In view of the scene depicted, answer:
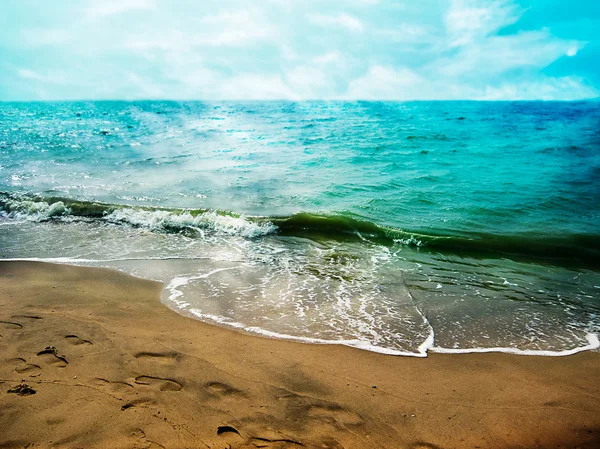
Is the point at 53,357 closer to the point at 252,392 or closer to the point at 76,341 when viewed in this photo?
the point at 76,341

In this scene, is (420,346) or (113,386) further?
(420,346)

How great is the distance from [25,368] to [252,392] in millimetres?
2482

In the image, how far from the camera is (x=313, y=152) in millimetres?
21594

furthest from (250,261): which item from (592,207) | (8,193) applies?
(592,207)

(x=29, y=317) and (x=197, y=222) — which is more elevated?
(x=197, y=222)

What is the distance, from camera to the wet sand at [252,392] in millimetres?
3197

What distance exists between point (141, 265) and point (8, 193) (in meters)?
9.04

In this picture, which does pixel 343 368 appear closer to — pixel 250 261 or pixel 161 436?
pixel 161 436

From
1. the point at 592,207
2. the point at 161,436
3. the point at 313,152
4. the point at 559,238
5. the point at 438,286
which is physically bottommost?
the point at 161,436

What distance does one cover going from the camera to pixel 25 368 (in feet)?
12.8

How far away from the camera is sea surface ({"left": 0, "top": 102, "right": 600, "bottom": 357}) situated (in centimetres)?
551

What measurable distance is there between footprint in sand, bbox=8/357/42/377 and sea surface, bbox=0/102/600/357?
195cm

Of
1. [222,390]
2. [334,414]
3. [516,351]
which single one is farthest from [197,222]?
[516,351]

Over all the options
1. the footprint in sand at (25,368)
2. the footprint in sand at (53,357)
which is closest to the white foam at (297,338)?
the footprint in sand at (53,357)
